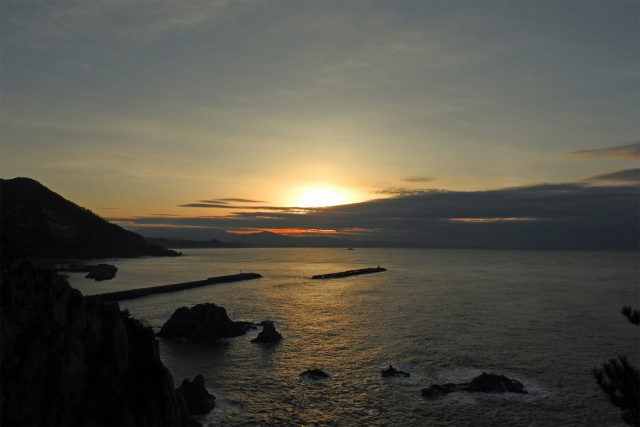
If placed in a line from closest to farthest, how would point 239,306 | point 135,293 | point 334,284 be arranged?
point 239,306, point 135,293, point 334,284

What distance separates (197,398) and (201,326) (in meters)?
26.9

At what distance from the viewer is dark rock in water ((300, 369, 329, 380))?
45969 millimetres

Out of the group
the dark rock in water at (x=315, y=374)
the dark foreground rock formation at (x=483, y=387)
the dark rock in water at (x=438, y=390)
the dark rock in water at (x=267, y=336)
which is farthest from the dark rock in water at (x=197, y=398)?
the dark rock in water at (x=267, y=336)

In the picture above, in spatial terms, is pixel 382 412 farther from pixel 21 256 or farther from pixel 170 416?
pixel 21 256

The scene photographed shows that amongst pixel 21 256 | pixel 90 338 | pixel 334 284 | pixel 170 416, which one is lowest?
pixel 334 284

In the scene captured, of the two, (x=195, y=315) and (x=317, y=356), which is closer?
(x=317, y=356)

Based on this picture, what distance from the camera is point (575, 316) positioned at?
85125mm

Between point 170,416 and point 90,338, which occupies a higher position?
point 90,338

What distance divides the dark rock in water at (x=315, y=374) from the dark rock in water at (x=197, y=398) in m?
11.0

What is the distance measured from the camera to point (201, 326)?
63.1m

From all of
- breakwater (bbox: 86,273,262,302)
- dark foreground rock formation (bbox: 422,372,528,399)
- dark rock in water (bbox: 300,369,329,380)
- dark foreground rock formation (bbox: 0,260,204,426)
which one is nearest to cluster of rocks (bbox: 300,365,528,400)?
dark foreground rock formation (bbox: 422,372,528,399)

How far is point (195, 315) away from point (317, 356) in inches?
882

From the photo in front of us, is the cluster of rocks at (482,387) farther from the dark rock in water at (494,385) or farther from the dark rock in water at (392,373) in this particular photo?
the dark rock in water at (392,373)

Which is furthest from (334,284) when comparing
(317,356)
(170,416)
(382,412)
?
(170,416)
